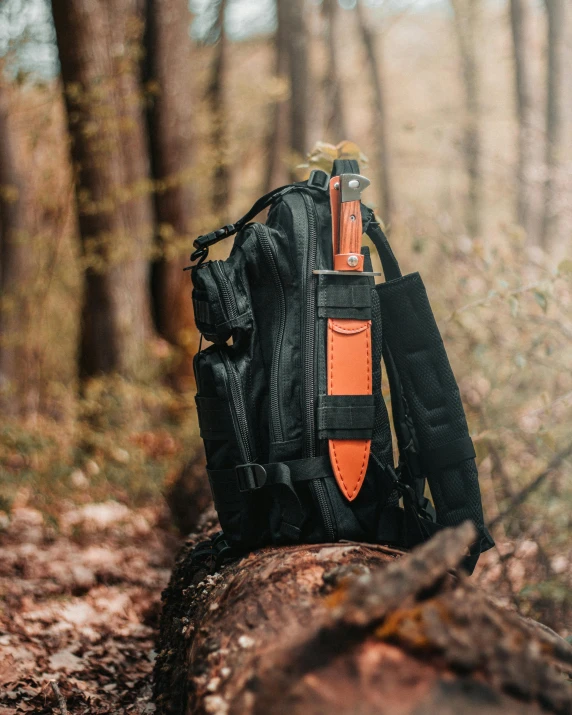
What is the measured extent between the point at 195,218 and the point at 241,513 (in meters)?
4.32

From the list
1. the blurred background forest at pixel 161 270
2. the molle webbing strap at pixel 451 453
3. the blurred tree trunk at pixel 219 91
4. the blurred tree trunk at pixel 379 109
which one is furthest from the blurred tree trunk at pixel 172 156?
the blurred tree trunk at pixel 379 109

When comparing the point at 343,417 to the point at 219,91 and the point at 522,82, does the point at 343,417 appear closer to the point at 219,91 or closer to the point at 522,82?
the point at 522,82

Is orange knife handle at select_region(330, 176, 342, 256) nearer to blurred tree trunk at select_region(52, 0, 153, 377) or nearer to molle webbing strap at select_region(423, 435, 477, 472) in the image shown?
molle webbing strap at select_region(423, 435, 477, 472)

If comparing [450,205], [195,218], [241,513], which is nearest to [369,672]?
[241,513]

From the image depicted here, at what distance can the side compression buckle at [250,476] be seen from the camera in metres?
1.91

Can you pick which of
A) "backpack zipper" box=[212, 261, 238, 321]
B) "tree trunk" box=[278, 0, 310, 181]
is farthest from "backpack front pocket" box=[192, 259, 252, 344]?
"tree trunk" box=[278, 0, 310, 181]

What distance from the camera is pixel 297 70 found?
8016 mm

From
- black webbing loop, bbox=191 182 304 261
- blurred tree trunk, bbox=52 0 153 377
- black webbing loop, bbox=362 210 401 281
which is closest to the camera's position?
black webbing loop, bbox=191 182 304 261

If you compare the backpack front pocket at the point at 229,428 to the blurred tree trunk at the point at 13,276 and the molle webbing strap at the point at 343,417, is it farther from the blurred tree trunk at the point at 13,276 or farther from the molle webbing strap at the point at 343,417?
the blurred tree trunk at the point at 13,276

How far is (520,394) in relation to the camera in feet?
13.0

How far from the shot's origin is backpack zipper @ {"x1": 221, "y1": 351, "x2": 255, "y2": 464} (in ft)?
6.41

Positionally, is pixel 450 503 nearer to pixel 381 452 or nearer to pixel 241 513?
pixel 381 452

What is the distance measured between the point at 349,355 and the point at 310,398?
0.58 feet

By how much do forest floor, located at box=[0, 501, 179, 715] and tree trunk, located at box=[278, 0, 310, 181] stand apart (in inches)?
197
